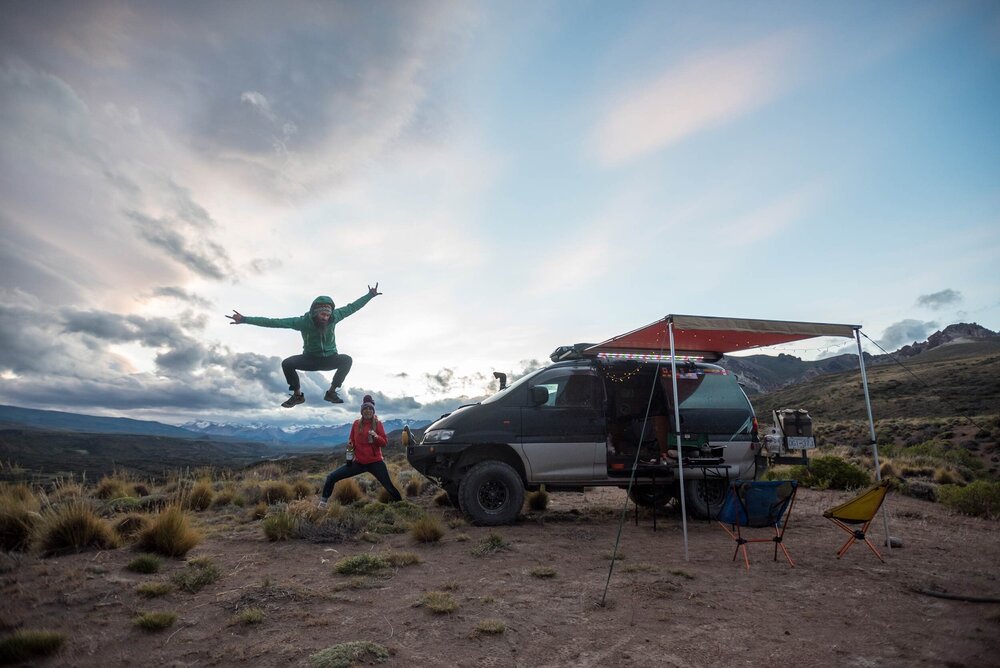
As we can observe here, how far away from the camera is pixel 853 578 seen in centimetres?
514

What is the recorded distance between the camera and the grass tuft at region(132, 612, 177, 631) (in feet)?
12.2

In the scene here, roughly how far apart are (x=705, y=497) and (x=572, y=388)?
2788 millimetres

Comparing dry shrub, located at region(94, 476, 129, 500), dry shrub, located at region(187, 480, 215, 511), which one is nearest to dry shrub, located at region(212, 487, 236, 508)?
dry shrub, located at region(187, 480, 215, 511)

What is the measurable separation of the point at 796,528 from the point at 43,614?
8.92 metres

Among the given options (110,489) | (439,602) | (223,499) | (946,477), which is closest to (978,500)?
(946,477)

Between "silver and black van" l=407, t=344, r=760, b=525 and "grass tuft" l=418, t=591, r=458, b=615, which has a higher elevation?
"silver and black van" l=407, t=344, r=760, b=525

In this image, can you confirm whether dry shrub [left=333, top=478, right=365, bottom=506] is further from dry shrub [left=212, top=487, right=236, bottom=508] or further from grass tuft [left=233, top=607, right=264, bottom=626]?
grass tuft [left=233, top=607, right=264, bottom=626]

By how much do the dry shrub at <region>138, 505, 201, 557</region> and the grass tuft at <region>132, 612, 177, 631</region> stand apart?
1884 millimetres

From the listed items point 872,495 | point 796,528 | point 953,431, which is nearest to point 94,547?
point 872,495

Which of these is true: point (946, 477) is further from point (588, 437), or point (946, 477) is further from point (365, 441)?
point (365, 441)

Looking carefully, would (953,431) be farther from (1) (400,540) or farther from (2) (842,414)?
(1) (400,540)

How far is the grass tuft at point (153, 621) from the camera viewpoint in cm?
373

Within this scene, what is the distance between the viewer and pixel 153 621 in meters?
3.73

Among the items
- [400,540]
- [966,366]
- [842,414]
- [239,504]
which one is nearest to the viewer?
[400,540]
